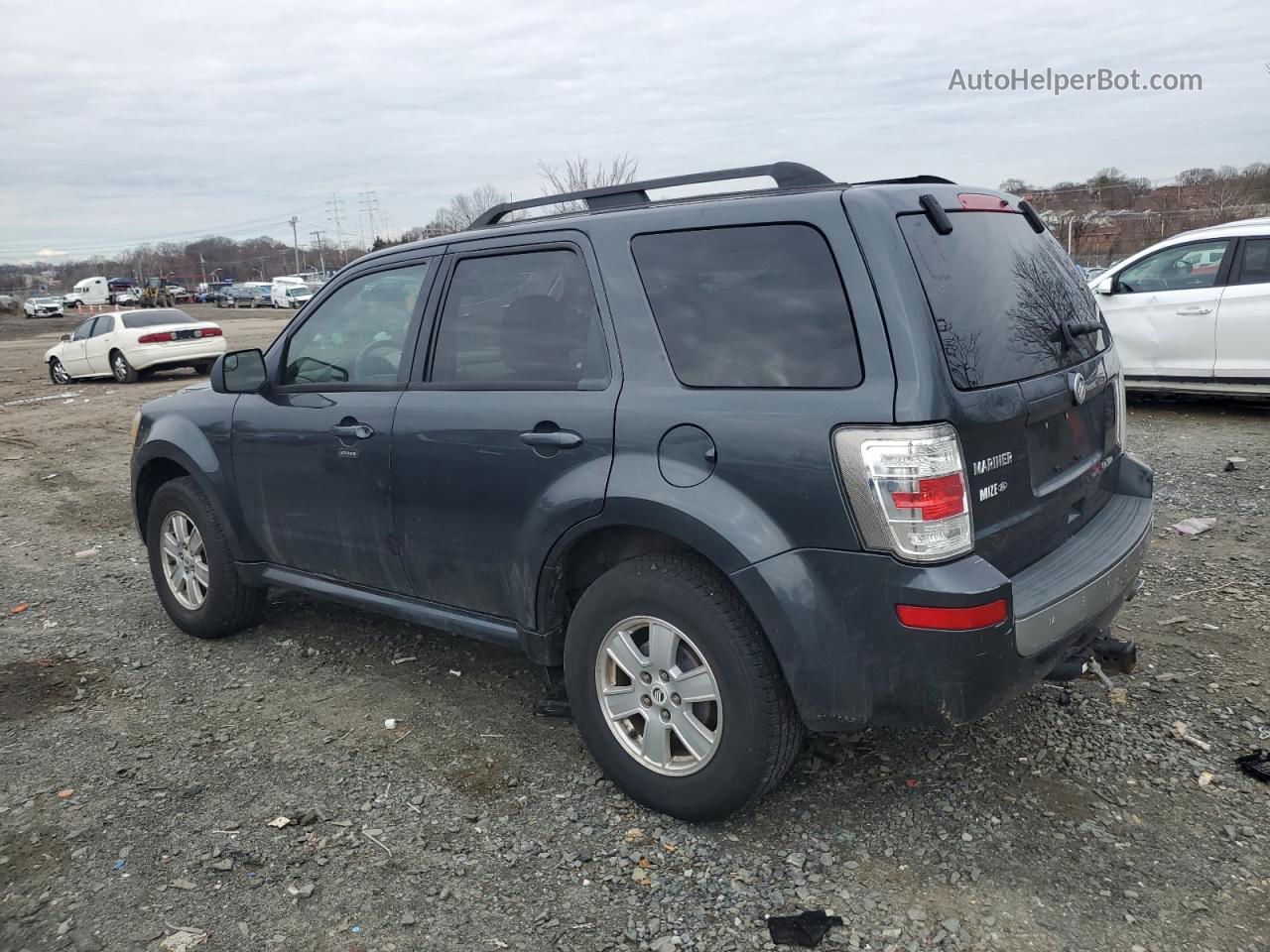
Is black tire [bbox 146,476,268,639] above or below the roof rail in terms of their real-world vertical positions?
below

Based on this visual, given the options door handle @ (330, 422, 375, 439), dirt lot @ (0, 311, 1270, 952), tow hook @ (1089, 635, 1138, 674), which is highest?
door handle @ (330, 422, 375, 439)

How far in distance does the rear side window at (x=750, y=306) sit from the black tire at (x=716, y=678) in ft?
2.08

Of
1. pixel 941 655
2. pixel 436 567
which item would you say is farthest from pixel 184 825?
pixel 941 655

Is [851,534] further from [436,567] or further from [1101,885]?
[436,567]

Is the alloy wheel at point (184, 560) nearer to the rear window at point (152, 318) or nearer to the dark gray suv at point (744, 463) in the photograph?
the dark gray suv at point (744, 463)

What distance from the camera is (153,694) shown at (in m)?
4.39

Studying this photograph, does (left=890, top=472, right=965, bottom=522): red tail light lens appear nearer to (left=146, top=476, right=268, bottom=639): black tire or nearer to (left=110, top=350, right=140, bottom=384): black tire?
(left=146, top=476, right=268, bottom=639): black tire

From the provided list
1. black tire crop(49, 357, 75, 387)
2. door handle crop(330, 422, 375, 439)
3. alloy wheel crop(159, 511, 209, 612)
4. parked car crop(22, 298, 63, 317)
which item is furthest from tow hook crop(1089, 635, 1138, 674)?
parked car crop(22, 298, 63, 317)

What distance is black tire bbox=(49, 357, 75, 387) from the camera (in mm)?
19766

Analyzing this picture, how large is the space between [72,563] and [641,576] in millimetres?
5284

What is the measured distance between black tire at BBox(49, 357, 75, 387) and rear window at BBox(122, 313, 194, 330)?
6.38ft

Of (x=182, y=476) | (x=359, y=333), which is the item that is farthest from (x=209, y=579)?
(x=359, y=333)

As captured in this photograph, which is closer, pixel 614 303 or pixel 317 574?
pixel 614 303

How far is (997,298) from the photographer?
300 cm
